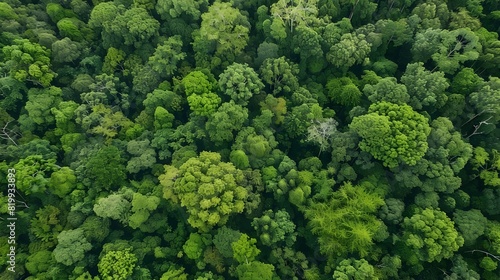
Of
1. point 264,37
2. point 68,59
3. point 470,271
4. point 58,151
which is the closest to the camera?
point 470,271

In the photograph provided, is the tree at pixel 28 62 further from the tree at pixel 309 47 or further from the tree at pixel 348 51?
the tree at pixel 348 51

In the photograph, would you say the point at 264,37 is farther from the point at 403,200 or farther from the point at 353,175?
the point at 403,200

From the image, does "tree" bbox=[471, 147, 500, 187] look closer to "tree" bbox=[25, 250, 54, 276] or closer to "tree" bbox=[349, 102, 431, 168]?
"tree" bbox=[349, 102, 431, 168]

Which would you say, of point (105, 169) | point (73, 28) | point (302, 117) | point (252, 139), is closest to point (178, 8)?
point (73, 28)

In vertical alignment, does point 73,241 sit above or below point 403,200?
below

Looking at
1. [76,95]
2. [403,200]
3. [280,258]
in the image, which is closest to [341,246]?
[280,258]
